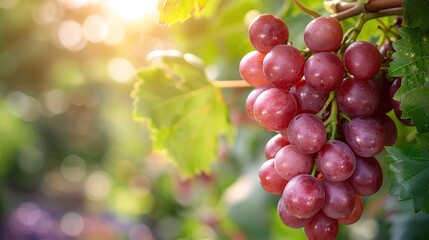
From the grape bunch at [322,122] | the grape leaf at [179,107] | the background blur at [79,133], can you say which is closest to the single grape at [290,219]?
the grape bunch at [322,122]

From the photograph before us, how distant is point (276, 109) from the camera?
44cm

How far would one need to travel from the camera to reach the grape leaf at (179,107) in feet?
2.19

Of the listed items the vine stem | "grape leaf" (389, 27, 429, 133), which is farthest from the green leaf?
the vine stem

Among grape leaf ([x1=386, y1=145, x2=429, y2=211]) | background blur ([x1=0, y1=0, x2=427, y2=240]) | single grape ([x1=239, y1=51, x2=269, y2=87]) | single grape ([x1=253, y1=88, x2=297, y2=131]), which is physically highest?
background blur ([x1=0, y1=0, x2=427, y2=240])

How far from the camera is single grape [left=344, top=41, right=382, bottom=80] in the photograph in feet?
1.43

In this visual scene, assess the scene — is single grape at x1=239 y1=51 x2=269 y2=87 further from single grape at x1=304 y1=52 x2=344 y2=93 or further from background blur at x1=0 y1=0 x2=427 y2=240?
background blur at x1=0 y1=0 x2=427 y2=240

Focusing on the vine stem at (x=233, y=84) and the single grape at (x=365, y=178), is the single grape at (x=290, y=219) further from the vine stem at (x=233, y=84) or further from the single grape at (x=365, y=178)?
the vine stem at (x=233, y=84)

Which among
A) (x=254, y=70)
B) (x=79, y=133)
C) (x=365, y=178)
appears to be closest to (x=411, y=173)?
(x=365, y=178)

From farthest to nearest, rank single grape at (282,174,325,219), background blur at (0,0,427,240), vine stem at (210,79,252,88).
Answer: background blur at (0,0,427,240), vine stem at (210,79,252,88), single grape at (282,174,325,219)

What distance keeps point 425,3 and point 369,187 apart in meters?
0.14

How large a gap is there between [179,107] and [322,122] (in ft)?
0.89

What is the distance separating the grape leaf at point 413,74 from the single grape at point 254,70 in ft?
0.37

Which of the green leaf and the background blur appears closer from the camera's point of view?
the green leaf

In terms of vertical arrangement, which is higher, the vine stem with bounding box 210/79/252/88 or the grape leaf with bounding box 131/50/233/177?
the grape leaf with bounding box 131/50/233/177
